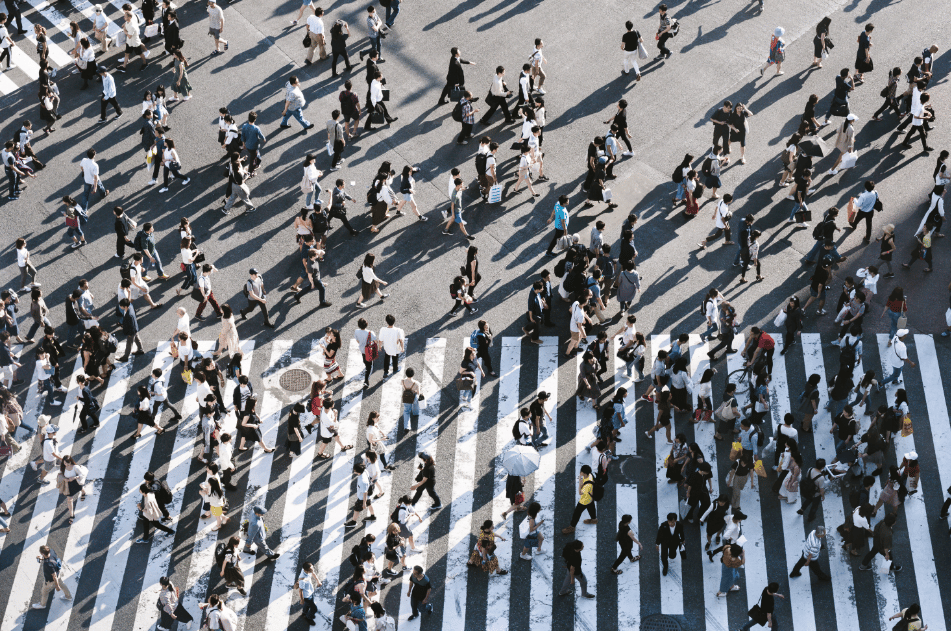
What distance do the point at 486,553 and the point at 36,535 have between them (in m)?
9.13

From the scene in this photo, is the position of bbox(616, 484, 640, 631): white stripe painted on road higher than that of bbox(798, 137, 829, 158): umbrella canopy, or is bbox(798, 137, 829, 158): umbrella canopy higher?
bbox(798, 137, 829, 158): umbrella canopy

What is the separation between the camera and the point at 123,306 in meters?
25.0

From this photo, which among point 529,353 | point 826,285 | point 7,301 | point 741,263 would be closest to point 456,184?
point 529,353

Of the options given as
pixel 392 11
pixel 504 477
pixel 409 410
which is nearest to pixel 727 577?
pixel 504 477

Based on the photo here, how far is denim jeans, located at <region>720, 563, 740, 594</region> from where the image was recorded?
20.6 metres

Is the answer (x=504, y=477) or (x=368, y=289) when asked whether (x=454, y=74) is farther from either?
(x=504, y=477)

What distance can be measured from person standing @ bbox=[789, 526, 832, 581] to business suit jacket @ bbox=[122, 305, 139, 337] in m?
14.8

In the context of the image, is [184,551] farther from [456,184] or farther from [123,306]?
[456,184]

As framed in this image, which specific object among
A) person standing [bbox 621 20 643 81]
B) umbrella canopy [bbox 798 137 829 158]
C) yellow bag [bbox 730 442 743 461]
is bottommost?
yellow bag [bbox 730 442 743 461]

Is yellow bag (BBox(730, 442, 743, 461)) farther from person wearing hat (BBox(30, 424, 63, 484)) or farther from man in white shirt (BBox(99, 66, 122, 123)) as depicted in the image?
man in white shirt (BBox(99, 66, 122, 123))

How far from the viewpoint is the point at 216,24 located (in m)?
33.4

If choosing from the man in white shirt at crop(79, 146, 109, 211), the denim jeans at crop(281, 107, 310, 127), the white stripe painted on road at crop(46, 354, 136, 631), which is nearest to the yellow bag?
the white stripe painted on road at crop(46, 354, 136, 631)

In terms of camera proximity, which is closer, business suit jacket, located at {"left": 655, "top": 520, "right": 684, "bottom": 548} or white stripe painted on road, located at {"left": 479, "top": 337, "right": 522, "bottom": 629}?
business suit jacket, located at {"left": 655, "top": 520, "right": 684, "bottom": 548}

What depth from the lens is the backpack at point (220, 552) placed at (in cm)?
2123
